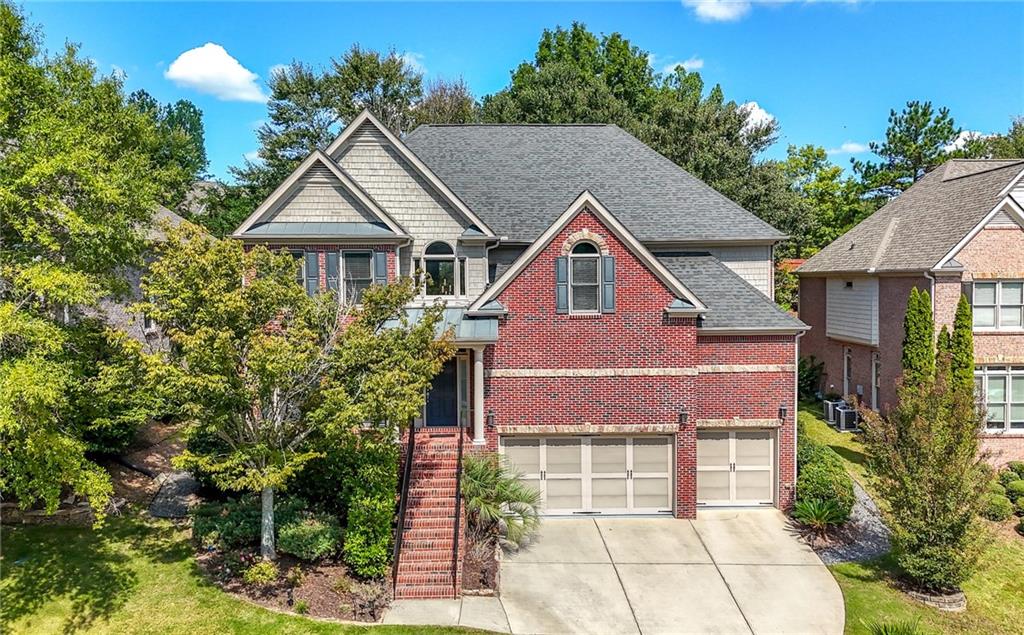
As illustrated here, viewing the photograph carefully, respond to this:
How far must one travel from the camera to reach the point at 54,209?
1046cm

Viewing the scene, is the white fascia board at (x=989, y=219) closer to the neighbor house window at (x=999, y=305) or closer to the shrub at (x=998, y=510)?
the neighbor house window at (x=999, y=305)

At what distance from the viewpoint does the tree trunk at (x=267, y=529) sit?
1114 centimetres

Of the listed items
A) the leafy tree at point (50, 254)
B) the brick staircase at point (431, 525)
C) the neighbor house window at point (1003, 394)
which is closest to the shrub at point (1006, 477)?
the neighbor house window at point (1003, 394)

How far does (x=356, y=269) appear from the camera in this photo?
15.7m

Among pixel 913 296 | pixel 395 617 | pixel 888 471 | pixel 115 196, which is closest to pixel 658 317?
pixel 888 471

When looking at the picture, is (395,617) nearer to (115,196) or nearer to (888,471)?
(115,196)

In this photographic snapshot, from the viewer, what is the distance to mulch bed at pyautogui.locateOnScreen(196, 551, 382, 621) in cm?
1029

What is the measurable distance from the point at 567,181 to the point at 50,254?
1384 centimetres

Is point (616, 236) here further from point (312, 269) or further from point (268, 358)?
point (268, 358)

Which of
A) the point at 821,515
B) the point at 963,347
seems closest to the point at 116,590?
the point at 821,515

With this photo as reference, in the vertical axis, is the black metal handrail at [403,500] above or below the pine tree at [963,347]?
below

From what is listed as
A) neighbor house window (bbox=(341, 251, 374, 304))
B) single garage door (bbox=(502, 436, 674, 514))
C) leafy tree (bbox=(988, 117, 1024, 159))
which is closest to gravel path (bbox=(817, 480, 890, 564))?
single garage door (bbox=(502, 436, 674, 514))

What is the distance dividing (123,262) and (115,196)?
1.60 m

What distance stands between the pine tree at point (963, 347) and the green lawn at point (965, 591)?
18.0 ft
